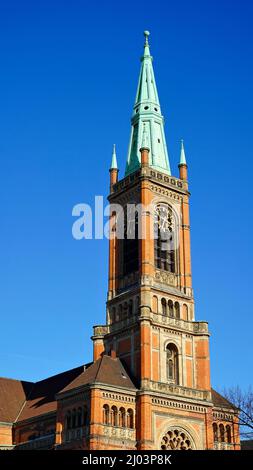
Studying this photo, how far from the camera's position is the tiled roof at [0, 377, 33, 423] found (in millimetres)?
83688

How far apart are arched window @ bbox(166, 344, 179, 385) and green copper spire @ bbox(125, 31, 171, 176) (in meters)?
22.7

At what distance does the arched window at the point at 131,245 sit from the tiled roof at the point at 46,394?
13544 mm

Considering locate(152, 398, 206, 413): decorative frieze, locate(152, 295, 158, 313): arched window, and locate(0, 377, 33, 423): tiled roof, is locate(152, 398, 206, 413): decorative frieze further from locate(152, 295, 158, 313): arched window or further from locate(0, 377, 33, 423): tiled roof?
locate(0, 377, 33, 423): tiled roof

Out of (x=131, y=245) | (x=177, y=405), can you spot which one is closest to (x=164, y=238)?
(x=131, y=245)

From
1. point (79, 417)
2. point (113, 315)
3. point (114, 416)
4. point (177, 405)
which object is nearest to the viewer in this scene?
point (114, 416)

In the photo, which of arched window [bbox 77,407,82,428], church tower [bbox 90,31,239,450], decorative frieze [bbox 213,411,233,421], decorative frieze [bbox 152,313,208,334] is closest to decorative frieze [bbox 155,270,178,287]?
church tower [bbox 90,31,239,450]

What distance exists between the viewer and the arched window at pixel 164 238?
79.1 m

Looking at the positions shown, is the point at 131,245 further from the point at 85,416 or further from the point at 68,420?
the point at 85,416

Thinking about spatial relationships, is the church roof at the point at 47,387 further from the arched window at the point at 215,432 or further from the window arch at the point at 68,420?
the arched window at the point at 215,432

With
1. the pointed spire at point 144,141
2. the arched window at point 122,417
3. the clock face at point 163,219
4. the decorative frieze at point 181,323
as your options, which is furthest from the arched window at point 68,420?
the pointed spire at point 144,141

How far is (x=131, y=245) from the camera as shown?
80.4 m

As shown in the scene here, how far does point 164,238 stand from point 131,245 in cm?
386

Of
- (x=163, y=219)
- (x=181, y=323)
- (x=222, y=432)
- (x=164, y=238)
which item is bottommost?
(x=222, y=432)
